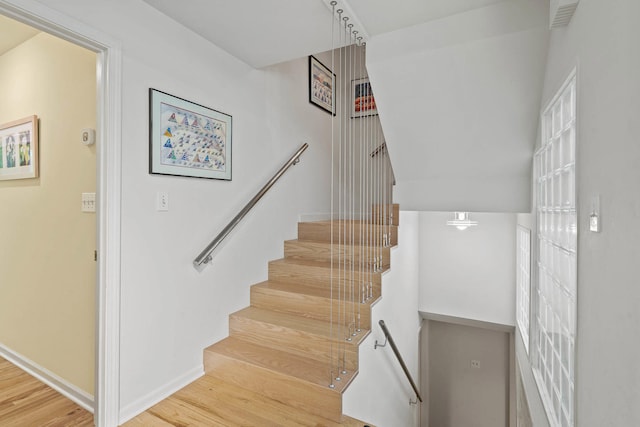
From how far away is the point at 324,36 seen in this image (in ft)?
7.01

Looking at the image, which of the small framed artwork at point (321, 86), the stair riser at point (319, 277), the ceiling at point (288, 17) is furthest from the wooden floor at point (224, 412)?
the small framed artwork at point (321, 86)

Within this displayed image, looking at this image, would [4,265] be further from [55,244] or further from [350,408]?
[350,408]

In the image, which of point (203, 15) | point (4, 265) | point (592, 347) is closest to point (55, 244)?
point (4, 265)

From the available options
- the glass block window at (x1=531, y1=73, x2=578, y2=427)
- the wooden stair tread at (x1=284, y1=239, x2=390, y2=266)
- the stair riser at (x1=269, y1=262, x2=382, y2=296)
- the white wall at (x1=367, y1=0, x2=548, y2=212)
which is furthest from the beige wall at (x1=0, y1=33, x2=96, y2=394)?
the glass block window at (x1=531, y1=73, x2=578, y2=427)

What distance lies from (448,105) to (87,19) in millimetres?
2213

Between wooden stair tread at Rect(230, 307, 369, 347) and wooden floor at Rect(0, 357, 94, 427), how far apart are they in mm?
1035

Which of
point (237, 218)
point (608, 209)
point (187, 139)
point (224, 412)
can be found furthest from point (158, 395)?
point (608, 209)

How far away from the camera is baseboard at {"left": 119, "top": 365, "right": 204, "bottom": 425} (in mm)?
1773

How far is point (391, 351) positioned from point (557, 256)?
185 centimetres

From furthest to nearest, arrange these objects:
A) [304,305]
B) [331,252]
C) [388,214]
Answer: [388,214] → [331,252] → [304,305]

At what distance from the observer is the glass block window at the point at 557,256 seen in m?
1.40

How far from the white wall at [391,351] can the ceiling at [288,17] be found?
180cm

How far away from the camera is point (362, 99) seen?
13.3 feet

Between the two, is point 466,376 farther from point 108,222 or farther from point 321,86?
point 108,222
